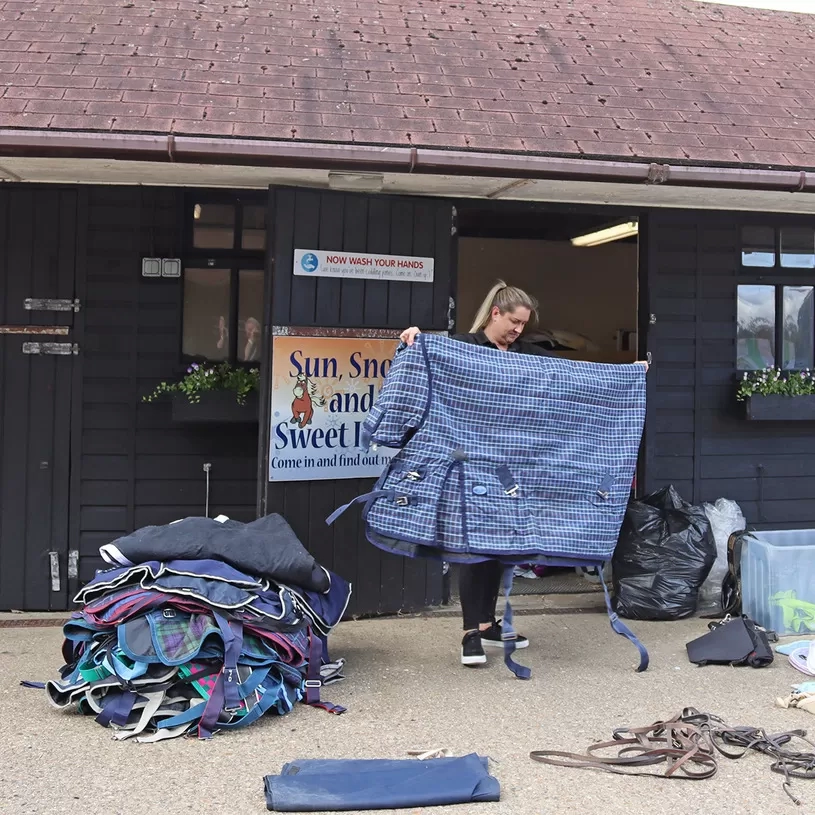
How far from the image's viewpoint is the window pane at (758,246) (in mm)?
6441

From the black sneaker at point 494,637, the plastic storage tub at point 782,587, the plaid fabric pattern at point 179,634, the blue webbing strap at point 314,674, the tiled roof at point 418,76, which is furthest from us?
the plastic storage tub at point 782,587

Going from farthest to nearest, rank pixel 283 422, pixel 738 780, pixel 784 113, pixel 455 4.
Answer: pixel 455 4 → pixel 784 113 → pixel 283 422 → pixel 738 780

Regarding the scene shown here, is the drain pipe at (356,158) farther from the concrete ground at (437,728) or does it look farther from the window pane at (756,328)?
the concrete ground at (437,728)

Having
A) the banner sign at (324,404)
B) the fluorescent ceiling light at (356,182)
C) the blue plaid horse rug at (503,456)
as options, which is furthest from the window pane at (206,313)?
the blue plaid horse rug at (503,456)

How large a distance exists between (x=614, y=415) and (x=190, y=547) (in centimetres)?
218

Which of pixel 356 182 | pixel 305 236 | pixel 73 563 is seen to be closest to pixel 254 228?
pixel 305 236

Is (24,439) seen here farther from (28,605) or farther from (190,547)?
(190,547)

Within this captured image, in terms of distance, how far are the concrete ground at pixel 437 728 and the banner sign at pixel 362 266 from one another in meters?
1.99

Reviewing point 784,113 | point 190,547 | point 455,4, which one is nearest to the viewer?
point 190,547

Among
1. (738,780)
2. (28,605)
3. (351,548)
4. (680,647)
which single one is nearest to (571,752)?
(738,780)

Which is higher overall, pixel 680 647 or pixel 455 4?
pixel 455 4

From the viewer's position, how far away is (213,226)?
586cm

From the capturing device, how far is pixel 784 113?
6164 millimetres

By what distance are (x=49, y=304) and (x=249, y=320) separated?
1.17 meters
